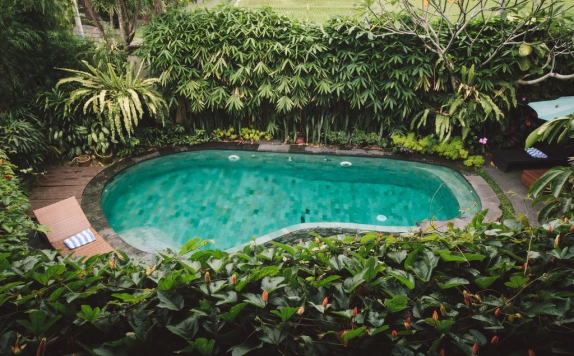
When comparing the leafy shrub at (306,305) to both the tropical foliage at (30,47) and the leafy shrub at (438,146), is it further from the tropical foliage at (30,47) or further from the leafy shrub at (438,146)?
the tropical foliage at (30,47)

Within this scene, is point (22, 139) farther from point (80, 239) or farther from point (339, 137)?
point (339, 137)

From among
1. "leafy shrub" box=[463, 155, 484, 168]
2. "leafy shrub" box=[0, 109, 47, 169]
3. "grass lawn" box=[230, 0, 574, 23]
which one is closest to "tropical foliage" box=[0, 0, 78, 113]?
"leafy shrub" box=[0, 109, 47, 169]

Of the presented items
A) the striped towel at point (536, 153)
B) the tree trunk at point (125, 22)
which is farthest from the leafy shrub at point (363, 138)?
the tree trunk at point (125, 22)

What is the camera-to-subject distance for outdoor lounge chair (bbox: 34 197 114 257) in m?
4.73

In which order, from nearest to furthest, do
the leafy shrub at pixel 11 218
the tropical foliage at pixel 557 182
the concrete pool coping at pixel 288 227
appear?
1. the tropical foliage at pixel 557 182
2. the leafy shrub at pixel 11 218
3. the concrete pool coping at pixel 288 227

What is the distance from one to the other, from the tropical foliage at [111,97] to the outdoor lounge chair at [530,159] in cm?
703

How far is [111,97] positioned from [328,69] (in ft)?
14.7

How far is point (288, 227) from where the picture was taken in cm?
537

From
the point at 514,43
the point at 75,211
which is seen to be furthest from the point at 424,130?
the point at 75,211

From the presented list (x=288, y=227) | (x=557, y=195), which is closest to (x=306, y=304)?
(x=557, y=195)

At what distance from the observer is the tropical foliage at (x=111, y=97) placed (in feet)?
21.6

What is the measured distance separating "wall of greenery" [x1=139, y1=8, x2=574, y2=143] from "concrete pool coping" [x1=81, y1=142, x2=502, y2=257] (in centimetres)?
81

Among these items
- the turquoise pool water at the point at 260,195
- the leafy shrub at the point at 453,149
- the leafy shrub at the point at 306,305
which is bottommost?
the turquoise pool water at the point at 260,195

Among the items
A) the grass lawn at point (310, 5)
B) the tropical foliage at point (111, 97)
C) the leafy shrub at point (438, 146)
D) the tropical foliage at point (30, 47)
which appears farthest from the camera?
the grass lawn at point (310, 5)
